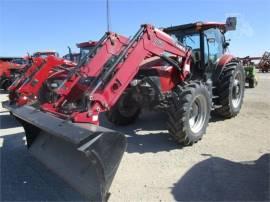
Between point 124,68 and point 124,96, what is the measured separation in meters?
1.66

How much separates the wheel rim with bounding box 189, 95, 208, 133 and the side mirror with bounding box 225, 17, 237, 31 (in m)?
2.99

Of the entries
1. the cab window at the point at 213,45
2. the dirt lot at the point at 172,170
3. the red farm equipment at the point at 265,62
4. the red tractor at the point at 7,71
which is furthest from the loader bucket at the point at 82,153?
the red farm equipment at the point at 265,62

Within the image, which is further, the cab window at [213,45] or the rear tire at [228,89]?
the rear tire at [228,89]

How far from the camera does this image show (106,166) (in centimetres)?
371

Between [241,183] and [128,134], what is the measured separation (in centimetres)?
309

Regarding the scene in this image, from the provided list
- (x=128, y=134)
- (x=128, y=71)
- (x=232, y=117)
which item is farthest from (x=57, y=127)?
(x=232, y=117)

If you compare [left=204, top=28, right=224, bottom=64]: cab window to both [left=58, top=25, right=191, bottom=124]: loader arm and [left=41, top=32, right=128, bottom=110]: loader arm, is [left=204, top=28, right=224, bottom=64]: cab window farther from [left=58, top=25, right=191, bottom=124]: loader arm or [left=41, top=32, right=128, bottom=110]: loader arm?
[left=41, top=32, right=128, bottom=110]: loader arm

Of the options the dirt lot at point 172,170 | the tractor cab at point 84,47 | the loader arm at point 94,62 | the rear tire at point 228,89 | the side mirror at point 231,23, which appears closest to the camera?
the dirt lot at point 172,170

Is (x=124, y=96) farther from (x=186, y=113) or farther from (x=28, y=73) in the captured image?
(x=28, y=73)

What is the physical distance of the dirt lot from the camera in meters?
4.13

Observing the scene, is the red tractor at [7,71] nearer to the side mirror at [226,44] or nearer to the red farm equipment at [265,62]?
the side mirror at [226,44]

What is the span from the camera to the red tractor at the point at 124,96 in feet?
12.7

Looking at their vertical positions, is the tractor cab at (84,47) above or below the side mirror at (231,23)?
below

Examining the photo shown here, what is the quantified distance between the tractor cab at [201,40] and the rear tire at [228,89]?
0.36 m
